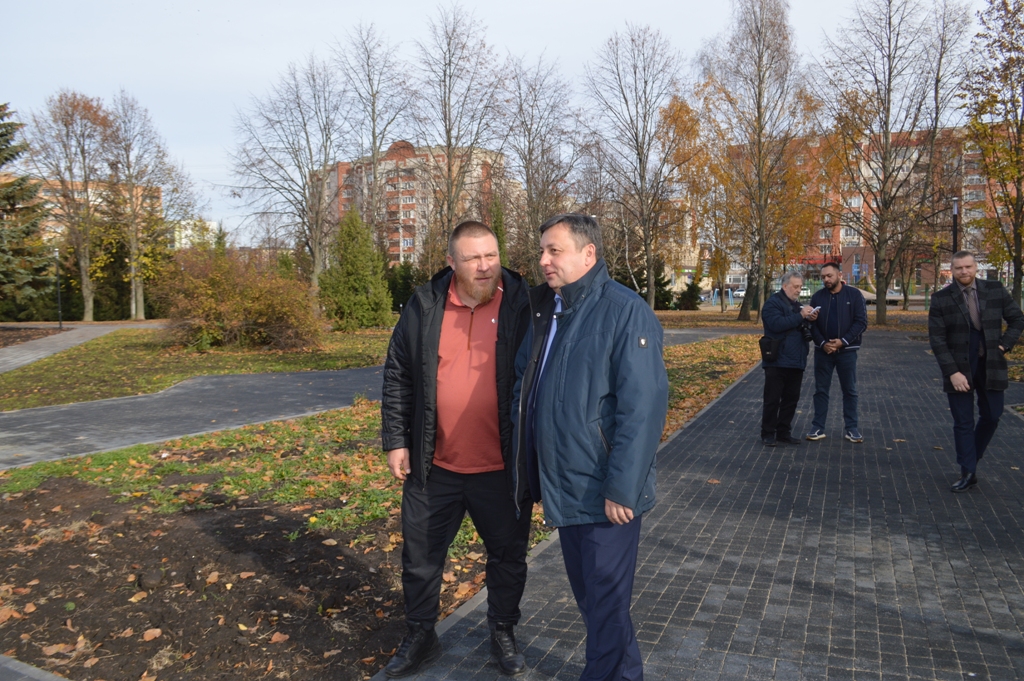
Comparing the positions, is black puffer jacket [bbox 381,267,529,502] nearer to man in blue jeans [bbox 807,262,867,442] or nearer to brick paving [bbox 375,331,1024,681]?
brick paving [bbox 375,331,1024,681]

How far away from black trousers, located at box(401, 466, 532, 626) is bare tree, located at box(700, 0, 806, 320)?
33.0m

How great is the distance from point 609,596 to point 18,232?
1339 inches

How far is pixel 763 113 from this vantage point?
35.8 meters

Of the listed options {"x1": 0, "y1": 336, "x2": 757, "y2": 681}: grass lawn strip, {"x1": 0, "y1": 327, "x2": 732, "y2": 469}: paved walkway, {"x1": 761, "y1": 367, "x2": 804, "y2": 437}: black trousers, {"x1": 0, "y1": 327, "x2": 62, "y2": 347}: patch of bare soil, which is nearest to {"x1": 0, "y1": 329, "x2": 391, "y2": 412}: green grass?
{"x1": 0, "y1": 327, "x2": 732, "y2": 469}: paved walkway

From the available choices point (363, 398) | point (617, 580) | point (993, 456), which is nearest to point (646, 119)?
point (363, 398)

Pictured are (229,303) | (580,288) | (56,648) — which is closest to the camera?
(580,288)

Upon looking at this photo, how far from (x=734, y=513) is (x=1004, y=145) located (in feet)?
70.2

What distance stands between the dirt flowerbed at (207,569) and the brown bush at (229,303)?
582 inches

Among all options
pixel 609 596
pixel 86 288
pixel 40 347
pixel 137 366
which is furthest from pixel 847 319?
pixel 86 288

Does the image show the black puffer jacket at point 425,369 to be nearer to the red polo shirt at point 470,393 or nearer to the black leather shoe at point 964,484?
the red polo shirt at point 470,393

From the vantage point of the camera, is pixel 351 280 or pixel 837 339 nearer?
pixel 837 339

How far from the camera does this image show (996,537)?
17.6 feet

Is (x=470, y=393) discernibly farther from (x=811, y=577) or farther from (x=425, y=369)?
(x=811, y=577)

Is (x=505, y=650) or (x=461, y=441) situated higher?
(x=461, y=441)
